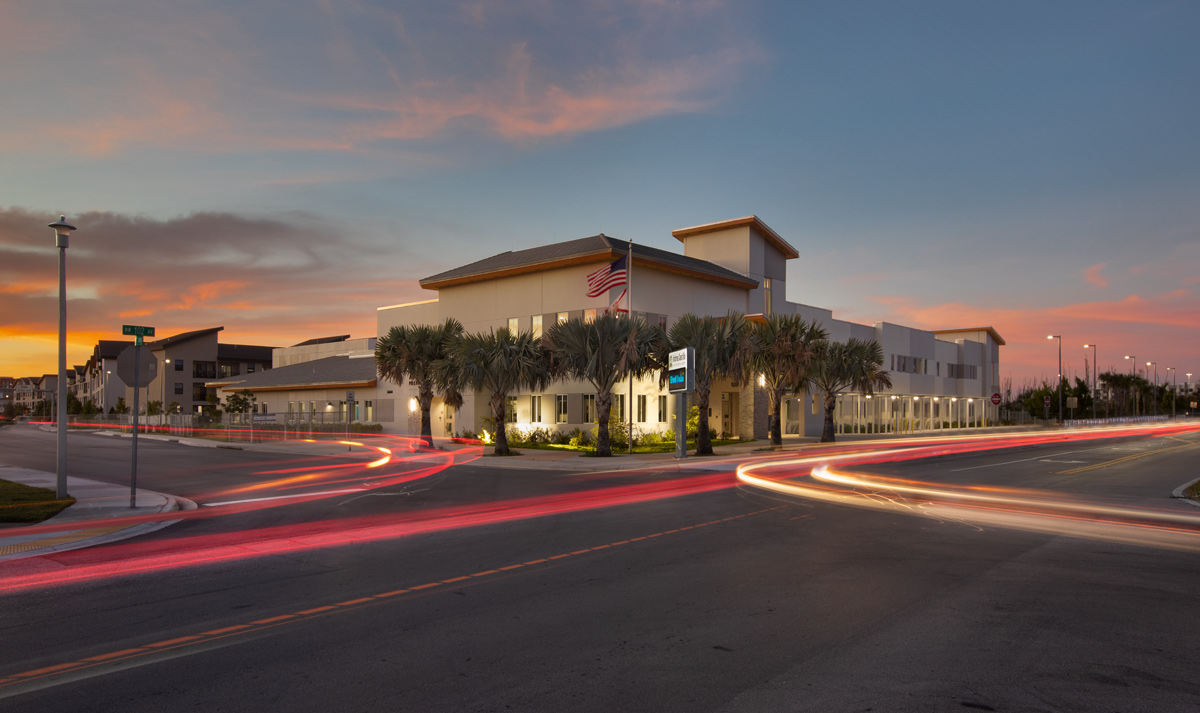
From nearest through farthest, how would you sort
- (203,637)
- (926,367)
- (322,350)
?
(203,637) → (926,367) → (322,350)

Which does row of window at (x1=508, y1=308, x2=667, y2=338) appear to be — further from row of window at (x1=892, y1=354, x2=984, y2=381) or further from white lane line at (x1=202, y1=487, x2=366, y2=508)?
row of window at (x1=892, y1=354, x2=984, y2=381)

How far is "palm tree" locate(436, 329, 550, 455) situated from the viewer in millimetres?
34156

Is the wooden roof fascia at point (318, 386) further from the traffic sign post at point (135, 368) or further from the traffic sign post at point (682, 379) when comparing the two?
the traffic sign post at point (135, 368)

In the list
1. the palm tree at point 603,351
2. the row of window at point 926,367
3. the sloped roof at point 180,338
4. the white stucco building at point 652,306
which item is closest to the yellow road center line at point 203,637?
the palm tree at point 603,351

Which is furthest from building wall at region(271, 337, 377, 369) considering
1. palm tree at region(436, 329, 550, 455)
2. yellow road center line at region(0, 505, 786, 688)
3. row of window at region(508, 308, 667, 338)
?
yellow road center line at region(0, 505, 786, 688)

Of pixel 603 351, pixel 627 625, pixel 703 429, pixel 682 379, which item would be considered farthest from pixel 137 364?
pixel 703 429

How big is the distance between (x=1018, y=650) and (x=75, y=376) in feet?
635

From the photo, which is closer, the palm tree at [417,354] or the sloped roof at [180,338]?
the palm tree at [417,354]

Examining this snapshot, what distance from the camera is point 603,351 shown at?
107 feet

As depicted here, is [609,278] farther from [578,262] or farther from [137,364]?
[137,364]

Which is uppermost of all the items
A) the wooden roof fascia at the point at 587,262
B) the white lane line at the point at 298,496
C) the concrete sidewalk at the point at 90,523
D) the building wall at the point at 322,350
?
the wooden roof fascia at the point at 587,262

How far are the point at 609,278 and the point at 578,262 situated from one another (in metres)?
8.77

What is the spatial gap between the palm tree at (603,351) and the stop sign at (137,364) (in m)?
19.2

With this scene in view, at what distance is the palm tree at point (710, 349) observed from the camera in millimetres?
33375
